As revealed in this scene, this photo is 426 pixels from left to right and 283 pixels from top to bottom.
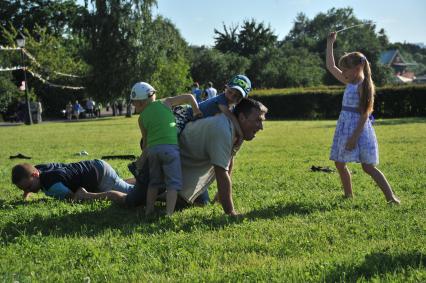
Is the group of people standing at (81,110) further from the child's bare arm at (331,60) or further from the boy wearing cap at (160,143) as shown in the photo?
the boy wearing cap at (160,143)

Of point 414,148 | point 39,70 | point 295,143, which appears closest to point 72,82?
point 39,70

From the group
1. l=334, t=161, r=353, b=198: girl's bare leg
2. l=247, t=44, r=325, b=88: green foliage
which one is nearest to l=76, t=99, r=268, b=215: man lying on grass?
l=334, t=161, r=353, b=198: girl's bare leg

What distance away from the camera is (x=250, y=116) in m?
5.60

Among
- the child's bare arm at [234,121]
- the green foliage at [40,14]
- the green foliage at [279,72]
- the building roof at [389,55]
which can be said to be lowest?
the child's bare arm at [234,121]

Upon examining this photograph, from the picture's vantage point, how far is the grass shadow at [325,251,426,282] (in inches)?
144

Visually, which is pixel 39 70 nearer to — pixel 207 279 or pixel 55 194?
pixel 55 194

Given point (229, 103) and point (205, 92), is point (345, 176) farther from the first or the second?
point (205, 92)

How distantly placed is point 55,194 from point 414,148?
30.6 feet

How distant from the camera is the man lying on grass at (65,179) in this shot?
21.4 ft

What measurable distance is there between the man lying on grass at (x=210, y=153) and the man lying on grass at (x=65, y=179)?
582 millimetres

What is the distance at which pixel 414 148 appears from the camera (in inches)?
522

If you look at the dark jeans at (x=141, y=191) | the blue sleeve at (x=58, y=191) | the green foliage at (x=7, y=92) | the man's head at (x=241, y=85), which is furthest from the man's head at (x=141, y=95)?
the green foliage at (x=7, y=92)

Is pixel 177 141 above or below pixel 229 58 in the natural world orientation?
below

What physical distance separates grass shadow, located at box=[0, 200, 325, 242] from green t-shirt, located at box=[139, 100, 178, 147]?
0.78 meters
